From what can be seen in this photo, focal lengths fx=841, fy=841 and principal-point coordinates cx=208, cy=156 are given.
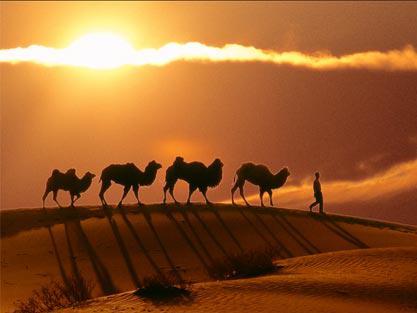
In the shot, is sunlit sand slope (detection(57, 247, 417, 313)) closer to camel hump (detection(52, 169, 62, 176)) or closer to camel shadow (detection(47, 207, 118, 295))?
camel shadow (detection(47, 207, 118, 295))

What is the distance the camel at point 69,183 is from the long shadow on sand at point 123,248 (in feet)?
4.18

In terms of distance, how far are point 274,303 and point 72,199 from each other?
1847 centimetres

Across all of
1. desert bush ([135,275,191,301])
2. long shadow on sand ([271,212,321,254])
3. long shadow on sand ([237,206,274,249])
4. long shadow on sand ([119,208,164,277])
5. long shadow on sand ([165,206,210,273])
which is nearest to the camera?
desert bush ([135,275,191,301])

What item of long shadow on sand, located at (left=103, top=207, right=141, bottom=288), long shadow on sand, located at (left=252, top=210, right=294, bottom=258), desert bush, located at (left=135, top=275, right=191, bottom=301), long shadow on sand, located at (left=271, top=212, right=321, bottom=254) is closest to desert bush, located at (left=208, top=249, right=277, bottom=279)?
long shadow on sand, located at (left=103, top=207, right=141, bottom=288)

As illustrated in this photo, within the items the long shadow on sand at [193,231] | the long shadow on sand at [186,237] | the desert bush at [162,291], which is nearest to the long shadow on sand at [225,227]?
the long shadow on sand at [193,231]

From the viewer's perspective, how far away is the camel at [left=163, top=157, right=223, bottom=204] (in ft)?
105

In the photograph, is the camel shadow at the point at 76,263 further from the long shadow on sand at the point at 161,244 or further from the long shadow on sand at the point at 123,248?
the long shadow on sand at the point at 161,244

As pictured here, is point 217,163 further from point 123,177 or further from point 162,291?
point 162,291

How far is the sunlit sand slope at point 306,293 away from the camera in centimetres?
1555

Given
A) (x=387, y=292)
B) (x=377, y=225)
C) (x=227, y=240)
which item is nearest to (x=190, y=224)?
(x=227, y=240)

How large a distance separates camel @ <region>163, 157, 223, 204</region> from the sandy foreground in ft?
2.79

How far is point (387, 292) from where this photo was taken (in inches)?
687

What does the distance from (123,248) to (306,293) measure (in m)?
11.8

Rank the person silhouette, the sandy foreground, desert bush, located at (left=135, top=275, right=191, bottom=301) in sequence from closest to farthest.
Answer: desert bush, located at (left=135, top=275, right=191, bottom=301), the sandy foreground, the person silhouette
